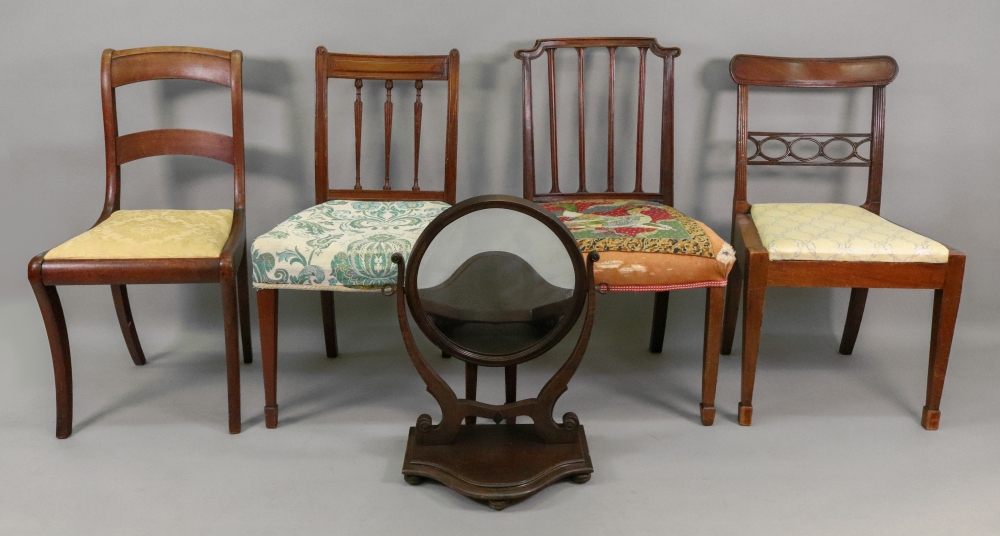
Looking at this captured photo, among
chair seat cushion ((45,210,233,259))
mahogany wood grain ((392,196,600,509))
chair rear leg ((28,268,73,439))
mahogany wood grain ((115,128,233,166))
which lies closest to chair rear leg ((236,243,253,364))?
chair seat cushion ((45,210,233,259))

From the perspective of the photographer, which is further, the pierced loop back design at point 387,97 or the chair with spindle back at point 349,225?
the pierced loop back design at point 387,97

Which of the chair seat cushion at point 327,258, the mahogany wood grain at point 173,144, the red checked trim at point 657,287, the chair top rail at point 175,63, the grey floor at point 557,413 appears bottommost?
the grey floor at point 557,413

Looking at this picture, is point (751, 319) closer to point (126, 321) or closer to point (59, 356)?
A: point (59, 356)

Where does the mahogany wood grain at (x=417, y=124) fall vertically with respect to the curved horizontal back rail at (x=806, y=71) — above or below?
below

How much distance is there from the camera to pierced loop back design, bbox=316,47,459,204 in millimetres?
2648

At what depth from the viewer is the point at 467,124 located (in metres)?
2.95

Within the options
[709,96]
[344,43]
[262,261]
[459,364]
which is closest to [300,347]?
[459,364]

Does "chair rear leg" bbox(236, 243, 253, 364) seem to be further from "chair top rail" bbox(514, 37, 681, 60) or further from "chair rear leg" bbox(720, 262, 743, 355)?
"chair rear leg" bbox(720, 262, 743, 355)

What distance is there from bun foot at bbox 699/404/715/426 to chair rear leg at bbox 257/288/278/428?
122cm

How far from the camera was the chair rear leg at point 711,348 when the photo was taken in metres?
2.28

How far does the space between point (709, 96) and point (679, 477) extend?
1.45 meters

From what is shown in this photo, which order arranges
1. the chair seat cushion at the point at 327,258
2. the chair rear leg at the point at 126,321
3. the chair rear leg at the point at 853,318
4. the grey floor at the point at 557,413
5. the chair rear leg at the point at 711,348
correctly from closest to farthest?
the grey floor at the point at 557,413 < the chair seat cushion at the point at 327,258 < the chair rear leg at the point at 711,348 < the chair rear leg at the point at 126,321 < the chair rear leg at the point at 853,318

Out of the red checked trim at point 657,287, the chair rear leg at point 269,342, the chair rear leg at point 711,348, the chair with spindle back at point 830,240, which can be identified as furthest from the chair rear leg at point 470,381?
the chair with spindle back at point 830,240

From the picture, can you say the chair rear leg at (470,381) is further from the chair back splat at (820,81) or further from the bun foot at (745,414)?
the chair back splat at (820,81)
